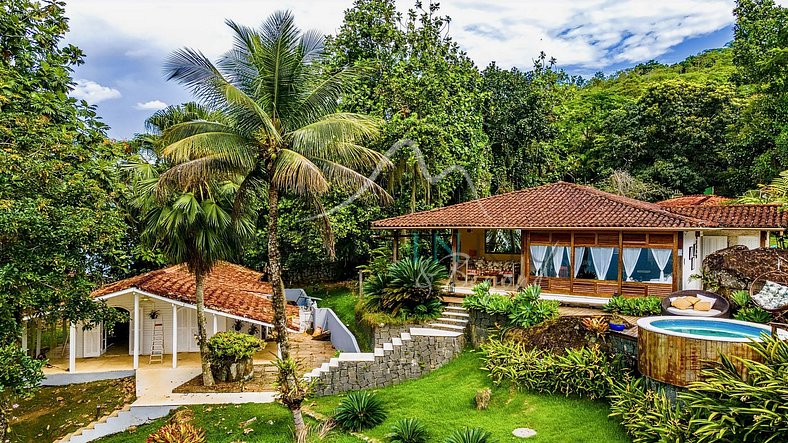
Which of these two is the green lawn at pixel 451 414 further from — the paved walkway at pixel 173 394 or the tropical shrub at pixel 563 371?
the paved walkway at pixel 173 394

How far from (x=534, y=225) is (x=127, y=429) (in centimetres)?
1296

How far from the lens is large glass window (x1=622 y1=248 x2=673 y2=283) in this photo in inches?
569

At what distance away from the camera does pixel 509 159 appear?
30.0m

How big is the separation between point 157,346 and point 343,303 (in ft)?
29.6

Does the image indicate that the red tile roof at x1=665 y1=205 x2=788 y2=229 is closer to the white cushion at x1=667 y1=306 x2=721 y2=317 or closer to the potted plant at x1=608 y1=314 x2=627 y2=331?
the white cushion at x1=667 y1=306 x2=721 y2=317

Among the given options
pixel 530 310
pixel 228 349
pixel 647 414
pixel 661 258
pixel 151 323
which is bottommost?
pixel 228 349

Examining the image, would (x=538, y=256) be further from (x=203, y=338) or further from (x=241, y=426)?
(x=203, y=338)

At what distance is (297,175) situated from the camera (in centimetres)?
1016

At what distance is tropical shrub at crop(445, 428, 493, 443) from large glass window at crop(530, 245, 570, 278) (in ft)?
27.7

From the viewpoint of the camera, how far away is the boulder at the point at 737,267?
12594 mm

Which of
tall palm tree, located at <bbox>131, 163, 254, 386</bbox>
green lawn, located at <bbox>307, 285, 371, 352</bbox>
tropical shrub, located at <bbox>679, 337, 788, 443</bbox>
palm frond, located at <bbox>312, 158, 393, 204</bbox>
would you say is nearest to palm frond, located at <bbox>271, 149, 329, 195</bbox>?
palm frond, located at <bbox>312, 158, 393, 204</bbox>

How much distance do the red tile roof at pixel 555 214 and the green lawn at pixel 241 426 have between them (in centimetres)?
799

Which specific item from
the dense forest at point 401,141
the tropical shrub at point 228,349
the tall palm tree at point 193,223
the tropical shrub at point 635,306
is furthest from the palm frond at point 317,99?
the tropical shrub at point 635,306

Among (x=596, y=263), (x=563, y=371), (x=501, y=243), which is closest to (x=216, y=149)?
(x=563, y=371)
